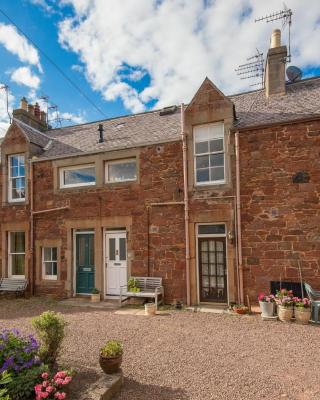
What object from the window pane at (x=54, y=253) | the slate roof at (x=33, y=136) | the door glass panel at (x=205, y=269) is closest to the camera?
the door glass panel at (x=205, y=269)

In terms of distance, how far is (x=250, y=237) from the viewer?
900 cm

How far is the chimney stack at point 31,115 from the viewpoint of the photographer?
1496 cm

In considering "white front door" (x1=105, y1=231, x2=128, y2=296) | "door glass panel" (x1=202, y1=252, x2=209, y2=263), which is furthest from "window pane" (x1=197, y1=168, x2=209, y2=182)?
"white front door" (x1=105, y1=231, x2=128, y2=296)

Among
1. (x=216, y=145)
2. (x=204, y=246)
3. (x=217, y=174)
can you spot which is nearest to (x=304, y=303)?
(x=204, y=246)

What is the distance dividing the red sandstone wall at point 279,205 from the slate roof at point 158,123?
25.2 inches

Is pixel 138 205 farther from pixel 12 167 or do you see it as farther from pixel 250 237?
pixel 12 167

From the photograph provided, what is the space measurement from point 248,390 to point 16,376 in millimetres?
3293

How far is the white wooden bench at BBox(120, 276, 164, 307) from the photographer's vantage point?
956cm

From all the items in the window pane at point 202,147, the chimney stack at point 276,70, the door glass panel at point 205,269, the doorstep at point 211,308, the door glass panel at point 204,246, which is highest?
the chimney stack at point 276,70

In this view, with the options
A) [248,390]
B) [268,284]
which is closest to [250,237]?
[268,284]

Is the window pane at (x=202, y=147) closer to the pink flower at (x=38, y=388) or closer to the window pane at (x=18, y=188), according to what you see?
the window pane at (x=18, y=188)

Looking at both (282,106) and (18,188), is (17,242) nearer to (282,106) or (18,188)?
(18,188)

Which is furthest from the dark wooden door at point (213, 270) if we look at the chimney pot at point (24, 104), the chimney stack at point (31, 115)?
the chimney pot at point (24, 104)

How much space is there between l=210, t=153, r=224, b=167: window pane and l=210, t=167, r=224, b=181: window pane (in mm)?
138
